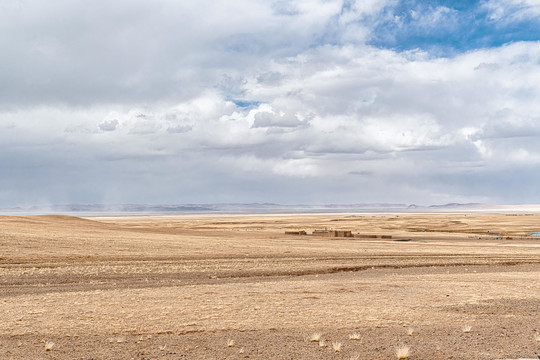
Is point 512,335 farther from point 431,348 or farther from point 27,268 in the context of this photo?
point 27,268

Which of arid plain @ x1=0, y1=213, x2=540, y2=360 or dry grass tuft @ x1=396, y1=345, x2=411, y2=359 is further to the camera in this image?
arid plain @ x1=0, y1=213, x2=540, y2=360

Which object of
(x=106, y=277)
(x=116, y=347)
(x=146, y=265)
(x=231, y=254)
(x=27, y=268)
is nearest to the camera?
(x=116, y=347)

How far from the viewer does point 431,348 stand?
42.5 ft

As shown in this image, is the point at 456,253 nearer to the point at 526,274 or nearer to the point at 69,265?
the point at 526,274

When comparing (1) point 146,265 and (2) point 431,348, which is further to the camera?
(1) point 146,265

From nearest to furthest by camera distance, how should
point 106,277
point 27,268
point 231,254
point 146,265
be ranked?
1. point 106,277
2. point 27,268
3. point 146,265
4. point 231,254

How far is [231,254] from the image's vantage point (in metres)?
39.0

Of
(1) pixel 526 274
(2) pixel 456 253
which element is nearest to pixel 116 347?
(1) pixel 526 274

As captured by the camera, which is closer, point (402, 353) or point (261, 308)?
point (402, 353)

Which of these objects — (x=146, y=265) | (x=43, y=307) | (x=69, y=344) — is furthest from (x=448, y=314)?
(x=146, y=265)

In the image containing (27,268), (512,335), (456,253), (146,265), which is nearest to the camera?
(512,335)

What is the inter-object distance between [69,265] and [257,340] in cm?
2026

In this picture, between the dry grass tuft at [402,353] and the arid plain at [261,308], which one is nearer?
the dry grass tuft at [402,353]

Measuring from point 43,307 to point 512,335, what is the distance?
593 inches
